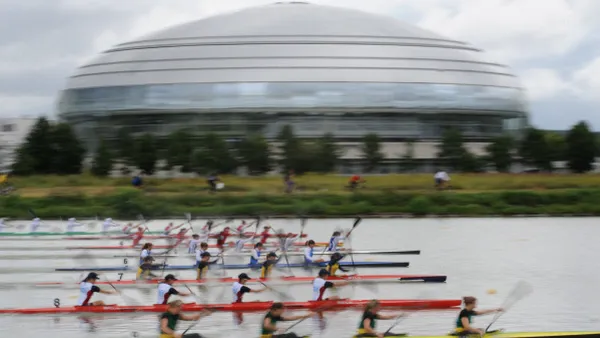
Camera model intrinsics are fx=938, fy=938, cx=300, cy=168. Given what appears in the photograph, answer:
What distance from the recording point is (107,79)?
82.6 metres

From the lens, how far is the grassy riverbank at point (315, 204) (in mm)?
42469

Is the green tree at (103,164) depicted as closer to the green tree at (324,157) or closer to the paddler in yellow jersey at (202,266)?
the green tree at (324,157)

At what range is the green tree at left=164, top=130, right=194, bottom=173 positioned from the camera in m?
58.9

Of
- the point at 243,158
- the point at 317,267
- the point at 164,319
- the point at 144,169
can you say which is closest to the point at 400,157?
the point at 243,158

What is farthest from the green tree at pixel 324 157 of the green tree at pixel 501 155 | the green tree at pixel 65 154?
the green tree at pixel 65 154

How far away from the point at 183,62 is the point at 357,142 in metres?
17.2

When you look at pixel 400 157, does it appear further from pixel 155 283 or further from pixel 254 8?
pixel 155 283

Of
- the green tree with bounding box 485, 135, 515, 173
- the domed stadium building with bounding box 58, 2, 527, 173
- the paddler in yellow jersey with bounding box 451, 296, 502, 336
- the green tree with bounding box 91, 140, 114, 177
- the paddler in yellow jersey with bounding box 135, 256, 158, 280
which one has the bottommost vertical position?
the paddler in yellow jersey with bounding box 451, 296, 502, 336

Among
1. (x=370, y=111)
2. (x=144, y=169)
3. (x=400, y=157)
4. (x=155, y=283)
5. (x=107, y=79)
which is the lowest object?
(x=155, y=283)

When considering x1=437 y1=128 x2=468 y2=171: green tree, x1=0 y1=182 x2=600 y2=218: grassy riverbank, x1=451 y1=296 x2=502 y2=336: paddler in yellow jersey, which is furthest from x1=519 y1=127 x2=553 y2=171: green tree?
x1=451 y1=296 x2=502 y2=336: paddler in yellow jersey

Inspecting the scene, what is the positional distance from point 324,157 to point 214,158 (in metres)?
6.91

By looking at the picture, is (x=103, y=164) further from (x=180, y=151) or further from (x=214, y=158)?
(x=214, y=158)

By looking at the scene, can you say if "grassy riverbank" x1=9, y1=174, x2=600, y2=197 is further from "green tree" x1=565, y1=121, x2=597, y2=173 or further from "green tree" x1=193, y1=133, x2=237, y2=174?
"green tree" x1=565, y1=121, x2=597, y2=173

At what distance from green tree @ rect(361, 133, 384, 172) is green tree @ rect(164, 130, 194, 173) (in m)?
12.6
